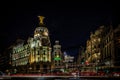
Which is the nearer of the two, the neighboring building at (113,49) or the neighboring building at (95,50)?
the neighboring building at (113,49)

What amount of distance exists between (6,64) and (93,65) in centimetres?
8965

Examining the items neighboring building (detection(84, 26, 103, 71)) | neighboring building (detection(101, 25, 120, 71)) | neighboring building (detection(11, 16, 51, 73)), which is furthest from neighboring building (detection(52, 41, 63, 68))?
neighboring building (detection(101, 25, 120, 71))

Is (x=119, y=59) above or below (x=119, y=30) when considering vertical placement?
below

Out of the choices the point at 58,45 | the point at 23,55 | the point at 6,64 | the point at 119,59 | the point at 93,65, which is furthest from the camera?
the point at 6,64

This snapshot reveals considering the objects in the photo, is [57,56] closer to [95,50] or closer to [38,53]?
[38,53]

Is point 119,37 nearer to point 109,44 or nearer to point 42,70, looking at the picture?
point 109,44

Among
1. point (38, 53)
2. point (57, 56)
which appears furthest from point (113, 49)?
point (57, 56)

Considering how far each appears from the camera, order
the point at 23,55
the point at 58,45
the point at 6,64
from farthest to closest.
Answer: the point at 6,64, the point at 58,45, the point at 23,55

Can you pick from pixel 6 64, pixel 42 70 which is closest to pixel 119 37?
pixel 42 70

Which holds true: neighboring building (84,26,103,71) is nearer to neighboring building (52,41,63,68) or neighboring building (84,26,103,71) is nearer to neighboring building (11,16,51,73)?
neighboring building (11,16,51,73)

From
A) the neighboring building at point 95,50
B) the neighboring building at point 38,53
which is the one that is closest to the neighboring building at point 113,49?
the neighboring building at point 95,50

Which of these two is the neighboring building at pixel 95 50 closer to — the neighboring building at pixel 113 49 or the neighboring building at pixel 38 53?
the neighboring building at pixel 113 49

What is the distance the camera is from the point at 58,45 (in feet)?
563

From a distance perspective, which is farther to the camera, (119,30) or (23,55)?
(23,55)
